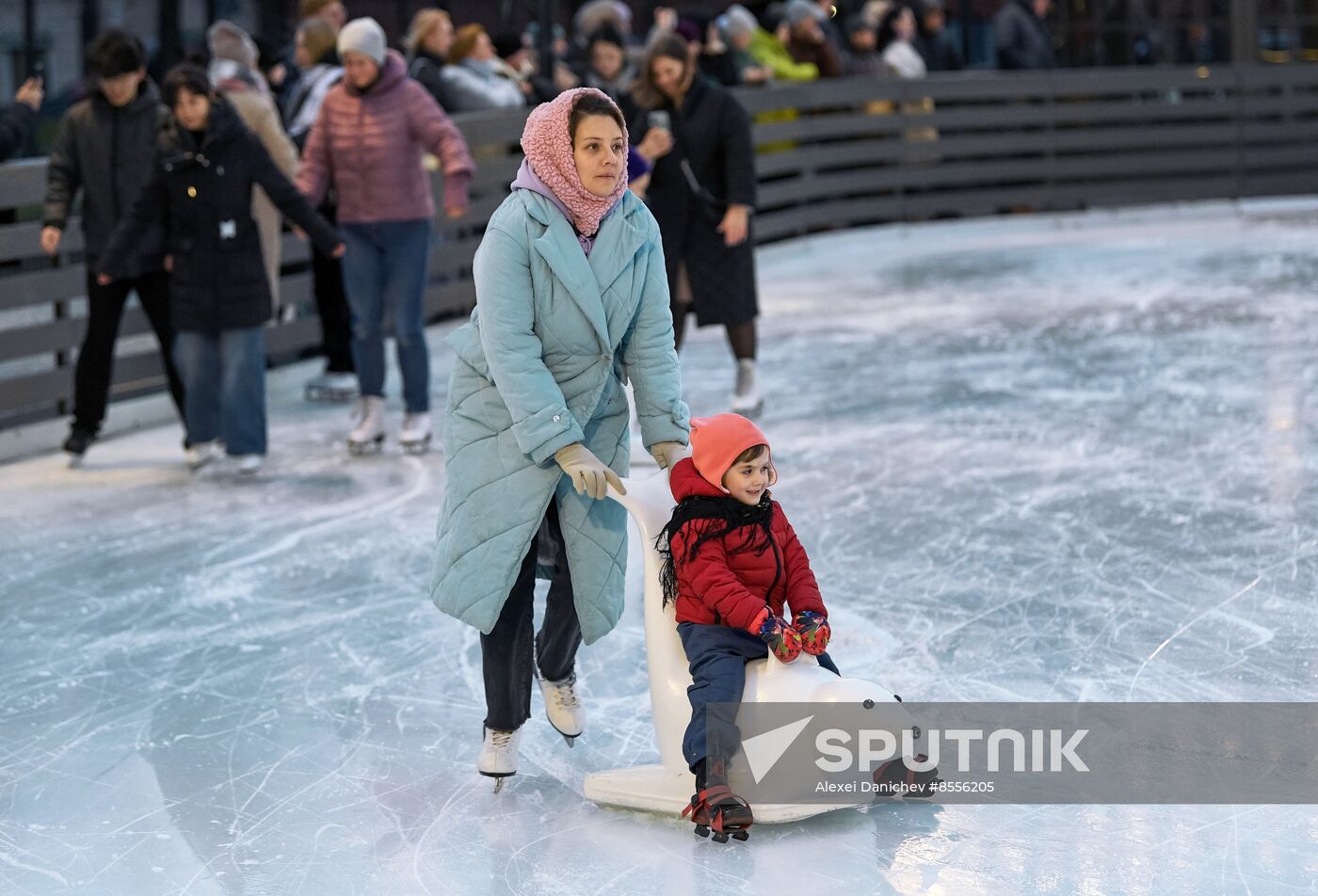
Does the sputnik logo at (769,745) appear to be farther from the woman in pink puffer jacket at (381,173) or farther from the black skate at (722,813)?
the woman in pink puffer jacket at (381,173)

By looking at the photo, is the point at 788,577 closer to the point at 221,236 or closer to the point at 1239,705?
the point at 1239,705

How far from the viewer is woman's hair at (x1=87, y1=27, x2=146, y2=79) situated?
21.0ft

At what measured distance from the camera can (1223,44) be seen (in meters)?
17.1

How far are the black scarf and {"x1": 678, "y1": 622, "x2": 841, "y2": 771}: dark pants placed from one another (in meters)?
0.10

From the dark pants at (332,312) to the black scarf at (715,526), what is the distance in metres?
4.94

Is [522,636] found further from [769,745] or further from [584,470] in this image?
[769,745]

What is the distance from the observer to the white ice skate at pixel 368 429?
22.1ft

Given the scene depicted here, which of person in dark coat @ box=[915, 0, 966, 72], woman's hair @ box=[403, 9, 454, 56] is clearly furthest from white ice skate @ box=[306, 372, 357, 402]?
person in dark coat @ box=[915, 0, 966, 72]

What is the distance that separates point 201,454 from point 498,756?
336 cm

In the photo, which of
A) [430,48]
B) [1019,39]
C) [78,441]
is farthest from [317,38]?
[1019,39]

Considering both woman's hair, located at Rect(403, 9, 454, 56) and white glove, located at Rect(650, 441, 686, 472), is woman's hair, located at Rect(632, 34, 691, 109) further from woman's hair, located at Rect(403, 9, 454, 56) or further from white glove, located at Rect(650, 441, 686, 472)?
white glove, located at Rect(650, 441, 686, 472)

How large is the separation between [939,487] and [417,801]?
2.86 metres

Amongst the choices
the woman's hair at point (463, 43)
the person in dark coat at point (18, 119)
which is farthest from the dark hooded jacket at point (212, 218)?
the woman's hair at point (463, 43)

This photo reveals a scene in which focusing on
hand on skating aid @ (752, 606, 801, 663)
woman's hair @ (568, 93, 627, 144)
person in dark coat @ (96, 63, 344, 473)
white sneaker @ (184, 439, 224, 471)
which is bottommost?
white sneaker @ (184, 439, 224, 471)
